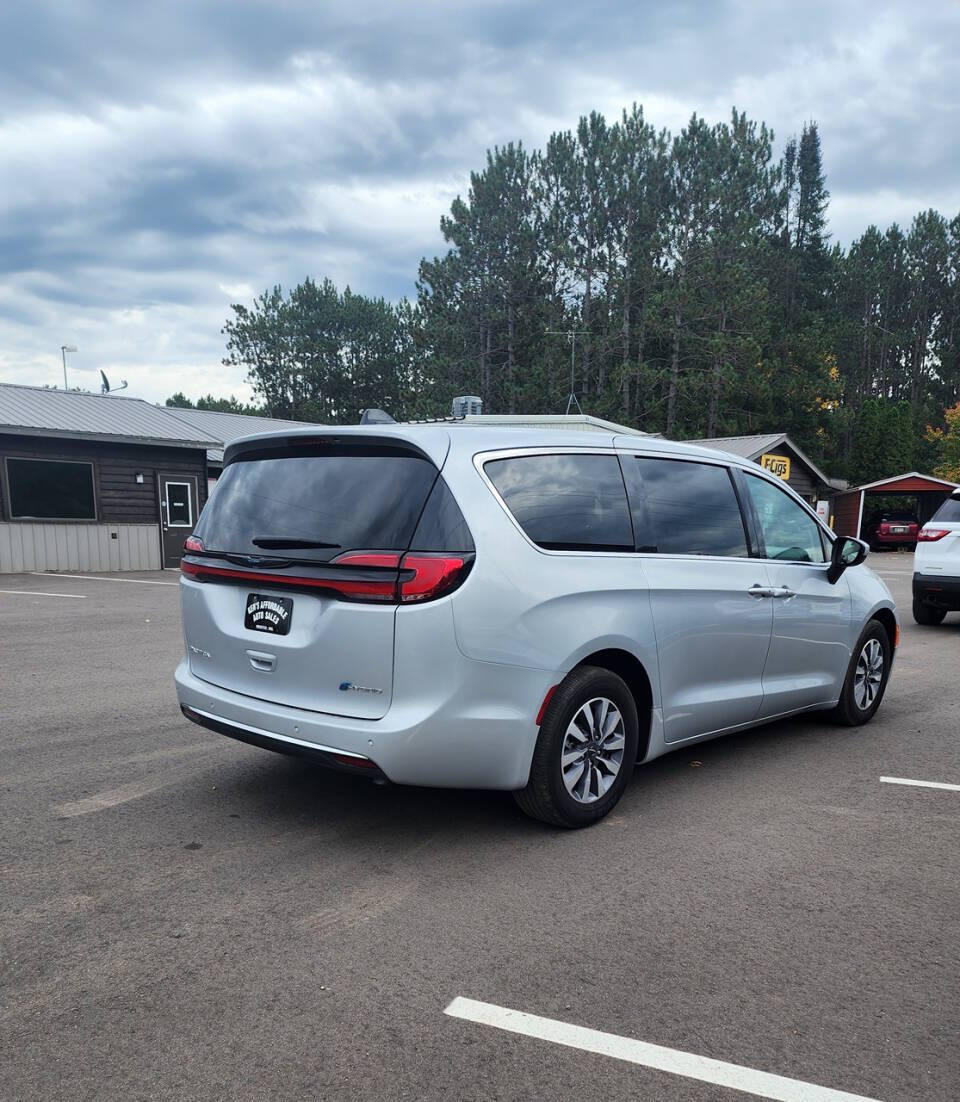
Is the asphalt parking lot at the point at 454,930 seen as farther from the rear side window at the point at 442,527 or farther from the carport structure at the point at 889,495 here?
the carport structure at the point at 889,495

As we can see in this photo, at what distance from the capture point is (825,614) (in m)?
5.68

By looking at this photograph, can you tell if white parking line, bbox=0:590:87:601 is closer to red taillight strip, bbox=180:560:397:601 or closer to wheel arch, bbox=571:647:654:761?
red taillight strip, bbox=180:560:397:601

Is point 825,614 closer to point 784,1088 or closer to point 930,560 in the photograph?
point 784,1088

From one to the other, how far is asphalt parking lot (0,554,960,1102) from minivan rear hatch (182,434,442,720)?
0.73 metres

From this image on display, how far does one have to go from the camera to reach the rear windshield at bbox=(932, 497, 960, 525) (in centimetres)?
1073

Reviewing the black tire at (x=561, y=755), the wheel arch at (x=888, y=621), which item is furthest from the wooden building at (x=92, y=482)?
the black tire at (x=561, y=755)

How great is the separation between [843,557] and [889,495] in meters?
41.0

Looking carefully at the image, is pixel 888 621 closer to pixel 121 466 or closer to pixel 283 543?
pixel 283 543

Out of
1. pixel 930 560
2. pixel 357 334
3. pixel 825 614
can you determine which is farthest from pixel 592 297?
pixel 825 614

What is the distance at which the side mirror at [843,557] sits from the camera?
5.71 metres

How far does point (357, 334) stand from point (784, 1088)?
57515mm

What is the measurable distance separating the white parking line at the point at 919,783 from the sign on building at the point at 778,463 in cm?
2986

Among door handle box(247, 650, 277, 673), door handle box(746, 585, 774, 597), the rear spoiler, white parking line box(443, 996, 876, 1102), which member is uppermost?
the rear spoiler

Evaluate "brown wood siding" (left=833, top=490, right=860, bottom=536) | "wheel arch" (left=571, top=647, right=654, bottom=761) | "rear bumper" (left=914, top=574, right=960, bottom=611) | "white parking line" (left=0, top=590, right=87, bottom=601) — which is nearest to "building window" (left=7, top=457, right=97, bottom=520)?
"white parking line" (left=0, top=590, right=87, bottom=601)
